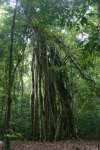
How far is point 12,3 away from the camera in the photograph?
7992 millimetres

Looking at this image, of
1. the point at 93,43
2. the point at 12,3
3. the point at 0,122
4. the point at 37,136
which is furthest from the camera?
the point at 0,122

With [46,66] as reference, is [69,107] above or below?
below

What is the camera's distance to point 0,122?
15.5m

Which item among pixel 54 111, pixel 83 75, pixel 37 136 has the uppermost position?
pixel 83 75

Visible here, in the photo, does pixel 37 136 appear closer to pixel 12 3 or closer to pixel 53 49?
pixel 53 49

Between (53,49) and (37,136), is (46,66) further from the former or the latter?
(37,136)

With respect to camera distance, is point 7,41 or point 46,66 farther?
point 46,66

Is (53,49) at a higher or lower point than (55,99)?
higher

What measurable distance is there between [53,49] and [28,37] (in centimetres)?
106

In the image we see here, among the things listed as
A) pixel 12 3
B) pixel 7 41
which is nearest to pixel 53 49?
pixel 7 41

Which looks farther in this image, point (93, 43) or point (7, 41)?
point (7, 41)

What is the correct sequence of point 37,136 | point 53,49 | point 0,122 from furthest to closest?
point 0,122
point 53,49
point 37,136

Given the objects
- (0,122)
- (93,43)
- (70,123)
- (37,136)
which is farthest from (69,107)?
(93,43)

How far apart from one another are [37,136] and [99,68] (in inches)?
218
